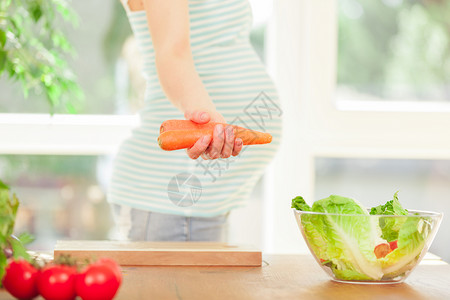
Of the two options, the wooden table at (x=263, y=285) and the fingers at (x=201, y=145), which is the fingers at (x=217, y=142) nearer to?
the fingers at (x=201, y=145)

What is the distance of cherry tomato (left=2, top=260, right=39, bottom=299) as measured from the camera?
0.92 meters

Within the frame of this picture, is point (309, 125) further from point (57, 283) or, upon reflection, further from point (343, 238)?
point (57, 283)

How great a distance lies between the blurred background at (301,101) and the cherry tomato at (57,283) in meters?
1.71

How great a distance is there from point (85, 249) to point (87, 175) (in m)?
1.39

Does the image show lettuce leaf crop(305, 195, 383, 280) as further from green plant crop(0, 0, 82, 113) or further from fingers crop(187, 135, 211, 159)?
green plant crop(0, 0, 82, 113)

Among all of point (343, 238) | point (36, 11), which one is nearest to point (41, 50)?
point (36, 11)

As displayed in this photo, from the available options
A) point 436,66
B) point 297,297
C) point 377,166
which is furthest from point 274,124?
point 436,66

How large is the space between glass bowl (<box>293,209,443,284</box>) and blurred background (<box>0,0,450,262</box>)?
143cm

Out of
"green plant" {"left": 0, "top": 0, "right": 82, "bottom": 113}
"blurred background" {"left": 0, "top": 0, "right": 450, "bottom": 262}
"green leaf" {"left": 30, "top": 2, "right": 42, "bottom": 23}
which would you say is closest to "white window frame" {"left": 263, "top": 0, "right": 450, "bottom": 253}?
"blurred background" {"left": 0, "top": 0, "right": 450, "bottom": 262}

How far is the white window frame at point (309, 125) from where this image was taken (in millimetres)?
2652

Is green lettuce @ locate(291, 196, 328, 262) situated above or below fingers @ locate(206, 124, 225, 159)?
below

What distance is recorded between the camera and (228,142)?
1238 millimetres

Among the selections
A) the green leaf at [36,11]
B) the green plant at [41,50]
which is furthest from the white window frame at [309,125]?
the green leaf at [36,11]

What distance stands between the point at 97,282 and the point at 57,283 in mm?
56
